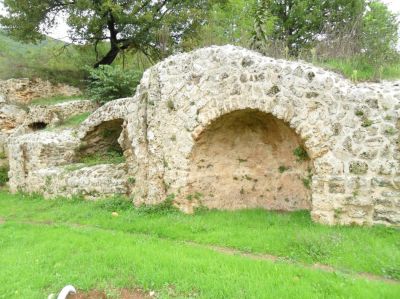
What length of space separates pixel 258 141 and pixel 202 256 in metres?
3.62

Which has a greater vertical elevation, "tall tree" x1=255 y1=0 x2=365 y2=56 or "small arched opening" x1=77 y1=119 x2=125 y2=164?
"tall tree" x1=255 y1=0 x2=365 y2=56

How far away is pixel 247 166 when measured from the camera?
27.0 feet

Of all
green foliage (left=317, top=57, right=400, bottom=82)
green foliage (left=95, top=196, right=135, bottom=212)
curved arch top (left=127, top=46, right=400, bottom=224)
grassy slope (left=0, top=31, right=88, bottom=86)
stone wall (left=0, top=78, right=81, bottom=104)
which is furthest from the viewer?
grassy slope (left=0, top=31, right=88, bottom=86)

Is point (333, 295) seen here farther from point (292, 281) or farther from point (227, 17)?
point (227, 17)

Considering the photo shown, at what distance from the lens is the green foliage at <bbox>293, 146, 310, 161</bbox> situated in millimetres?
7352

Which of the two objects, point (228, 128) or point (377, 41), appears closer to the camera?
point (228, 128)

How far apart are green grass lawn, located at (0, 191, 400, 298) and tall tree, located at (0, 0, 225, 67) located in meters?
13.6

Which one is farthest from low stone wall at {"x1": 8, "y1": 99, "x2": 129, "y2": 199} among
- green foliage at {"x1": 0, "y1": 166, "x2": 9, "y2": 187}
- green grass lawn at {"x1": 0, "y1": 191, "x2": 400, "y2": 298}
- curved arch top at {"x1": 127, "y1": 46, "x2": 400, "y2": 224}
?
green grass lawn at {"x1": 0, "y1": 191, "x2": 400, "y2": 298}

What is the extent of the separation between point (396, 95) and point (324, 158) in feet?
5.69

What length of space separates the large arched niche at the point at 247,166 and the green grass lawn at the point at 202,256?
569 mm

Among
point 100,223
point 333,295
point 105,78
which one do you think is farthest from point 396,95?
point 105,78

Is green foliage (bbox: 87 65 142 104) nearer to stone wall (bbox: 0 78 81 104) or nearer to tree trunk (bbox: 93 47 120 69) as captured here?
stone wall (bbox: 0 78 81 104)

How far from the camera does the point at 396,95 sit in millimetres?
6359

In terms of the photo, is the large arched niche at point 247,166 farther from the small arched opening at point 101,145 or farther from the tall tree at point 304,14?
the tall tree at point 304,14
